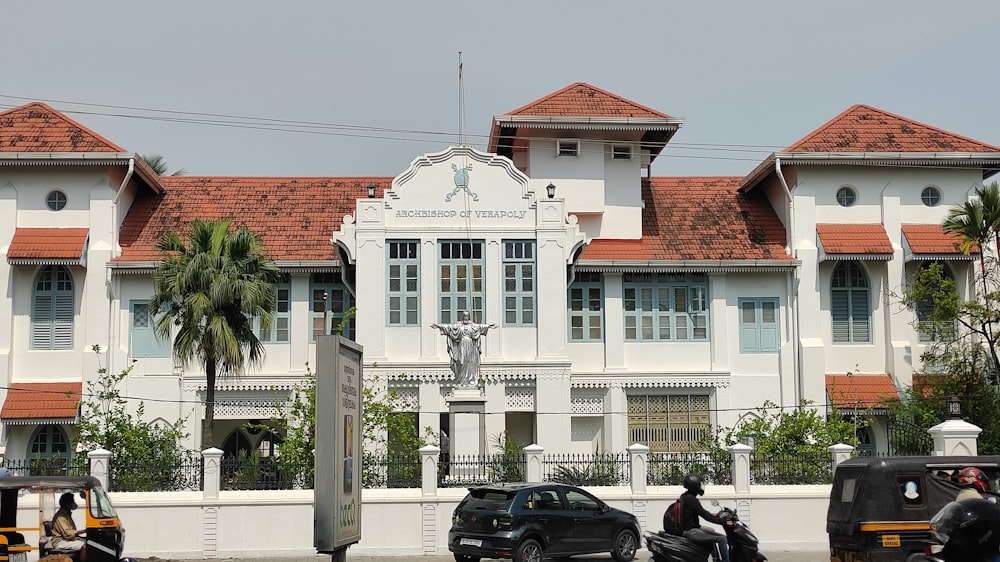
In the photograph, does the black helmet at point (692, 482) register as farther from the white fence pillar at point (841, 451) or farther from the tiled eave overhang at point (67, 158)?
the tiled eave overhang at point (67, 158)

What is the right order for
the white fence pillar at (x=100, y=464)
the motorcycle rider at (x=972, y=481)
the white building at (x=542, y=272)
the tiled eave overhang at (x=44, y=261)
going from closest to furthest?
1. the motorcycle rider at (x=972, y=481)
2. the white fence pillar at (x=100, y=464)
3. the tiled eave overhang at (x=44, y=261)
4. the white building at (x=542, y=272)

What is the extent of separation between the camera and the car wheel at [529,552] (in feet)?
59.0

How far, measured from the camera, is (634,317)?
31.8 metres

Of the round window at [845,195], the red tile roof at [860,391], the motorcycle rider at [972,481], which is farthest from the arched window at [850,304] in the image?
the motorcycle rider at [972,481]

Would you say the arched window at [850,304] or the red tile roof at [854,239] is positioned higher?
the red tile roof at [854,239]

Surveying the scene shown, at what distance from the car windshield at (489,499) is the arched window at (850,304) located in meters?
16.3

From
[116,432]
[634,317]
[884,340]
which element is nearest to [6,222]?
[116,432]

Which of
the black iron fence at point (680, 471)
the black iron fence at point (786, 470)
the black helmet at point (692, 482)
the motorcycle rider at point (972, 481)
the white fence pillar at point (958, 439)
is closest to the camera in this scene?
the motorcycle rider at point (972, 481)

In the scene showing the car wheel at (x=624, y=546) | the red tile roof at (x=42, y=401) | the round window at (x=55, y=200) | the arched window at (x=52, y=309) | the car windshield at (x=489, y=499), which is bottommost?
the car wheel at (x=624, y=546)

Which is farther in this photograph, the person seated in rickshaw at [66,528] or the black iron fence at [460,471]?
the black iron fence at [460,471]

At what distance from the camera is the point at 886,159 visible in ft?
103

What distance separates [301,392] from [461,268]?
527 centimetres

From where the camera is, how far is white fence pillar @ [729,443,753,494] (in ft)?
74.2

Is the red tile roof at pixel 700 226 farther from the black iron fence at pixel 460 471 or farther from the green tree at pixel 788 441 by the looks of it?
the black iron fence at pixel 460 471
